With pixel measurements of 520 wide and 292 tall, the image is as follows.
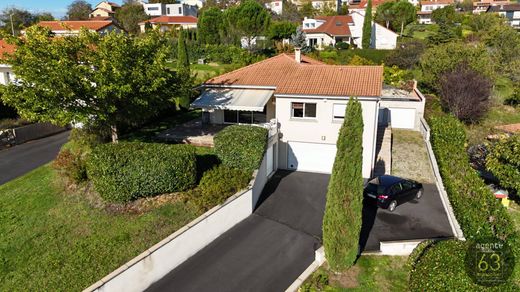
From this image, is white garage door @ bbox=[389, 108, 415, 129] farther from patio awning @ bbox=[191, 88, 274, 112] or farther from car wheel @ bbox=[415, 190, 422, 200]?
patio awning @ bbox=[191, 88, 274, 112]

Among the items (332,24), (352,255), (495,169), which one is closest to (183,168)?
(352,255)

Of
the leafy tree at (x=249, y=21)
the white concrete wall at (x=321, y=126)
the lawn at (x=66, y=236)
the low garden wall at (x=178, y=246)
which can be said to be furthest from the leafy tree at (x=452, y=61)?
the lawn at (x=66, y=236)

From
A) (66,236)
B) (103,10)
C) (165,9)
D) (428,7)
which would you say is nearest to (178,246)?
(66,236)

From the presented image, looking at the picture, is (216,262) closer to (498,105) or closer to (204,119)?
(204,119)

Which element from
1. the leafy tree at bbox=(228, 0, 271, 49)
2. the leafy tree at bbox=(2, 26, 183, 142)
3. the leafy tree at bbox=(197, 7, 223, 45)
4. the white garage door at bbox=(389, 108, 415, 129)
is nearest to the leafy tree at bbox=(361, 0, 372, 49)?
the leafy tree at bbox=(228, 0, 271, 49)

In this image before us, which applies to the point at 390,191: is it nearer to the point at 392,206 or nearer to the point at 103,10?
the point at 392,206

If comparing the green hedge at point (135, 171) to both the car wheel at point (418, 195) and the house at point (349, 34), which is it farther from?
the house at point (349, 34)
